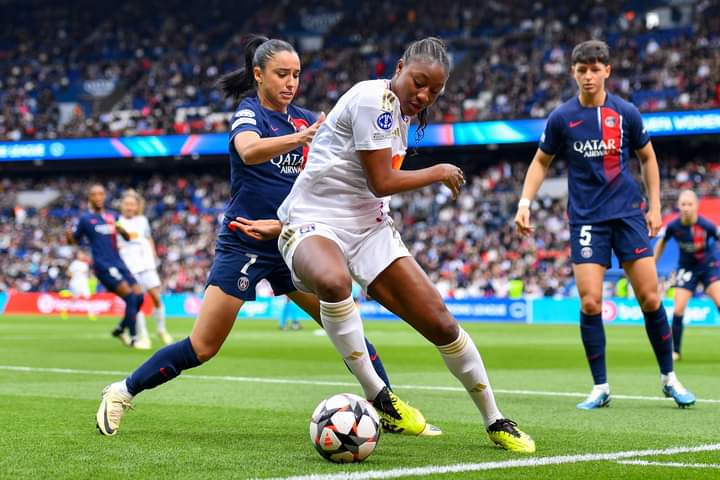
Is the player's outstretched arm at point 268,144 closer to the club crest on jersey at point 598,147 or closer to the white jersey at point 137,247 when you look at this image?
the club crest on jersey at point 598,147

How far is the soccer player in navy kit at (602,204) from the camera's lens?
8.11 m

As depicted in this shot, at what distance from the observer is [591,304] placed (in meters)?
8.19

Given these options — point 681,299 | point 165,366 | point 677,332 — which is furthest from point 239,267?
point 681,299

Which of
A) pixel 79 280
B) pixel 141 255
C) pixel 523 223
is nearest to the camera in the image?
pixel 523 223

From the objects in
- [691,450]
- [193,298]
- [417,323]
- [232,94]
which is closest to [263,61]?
[232,94]

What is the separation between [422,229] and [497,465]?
113 ft

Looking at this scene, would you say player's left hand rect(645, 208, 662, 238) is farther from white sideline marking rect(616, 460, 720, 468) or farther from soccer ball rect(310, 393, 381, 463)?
soccer ball rect(310, 393, 381, 463)

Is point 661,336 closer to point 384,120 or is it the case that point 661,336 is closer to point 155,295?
point 384,120

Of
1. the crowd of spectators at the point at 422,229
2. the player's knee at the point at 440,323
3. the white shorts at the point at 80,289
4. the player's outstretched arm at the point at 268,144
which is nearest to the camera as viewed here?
the player's knee at the point at 440,323

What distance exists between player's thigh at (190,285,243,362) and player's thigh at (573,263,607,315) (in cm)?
284

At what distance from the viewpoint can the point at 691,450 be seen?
564 cm

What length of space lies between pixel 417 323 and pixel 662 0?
3866cm

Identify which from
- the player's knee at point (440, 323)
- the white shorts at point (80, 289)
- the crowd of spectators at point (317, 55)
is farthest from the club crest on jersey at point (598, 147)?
the white shorts at point (80, 289)

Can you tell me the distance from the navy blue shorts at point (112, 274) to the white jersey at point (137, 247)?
31.7 inches
